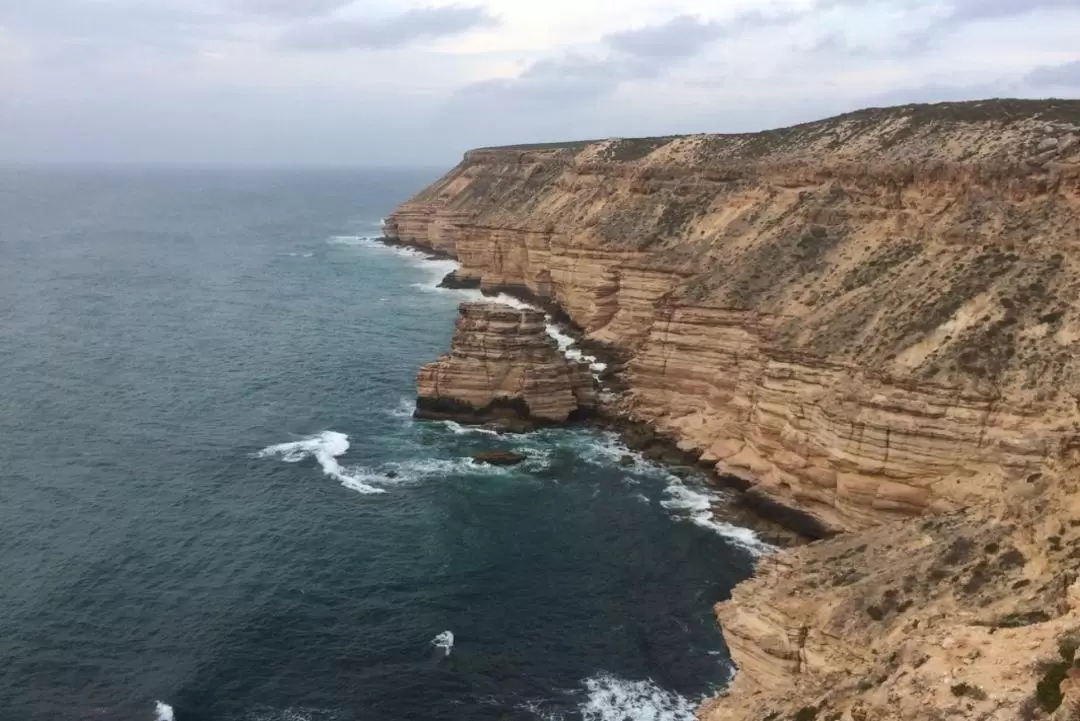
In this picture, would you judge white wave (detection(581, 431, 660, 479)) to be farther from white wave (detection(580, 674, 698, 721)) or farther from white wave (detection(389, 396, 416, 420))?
white wave (detection(580, 674, 698, 721))

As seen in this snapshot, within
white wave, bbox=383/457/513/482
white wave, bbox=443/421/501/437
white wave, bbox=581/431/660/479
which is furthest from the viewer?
white wave, bbox=443/421/501/437

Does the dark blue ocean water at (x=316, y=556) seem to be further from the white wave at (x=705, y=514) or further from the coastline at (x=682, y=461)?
the coastline at (x=682, y=461)

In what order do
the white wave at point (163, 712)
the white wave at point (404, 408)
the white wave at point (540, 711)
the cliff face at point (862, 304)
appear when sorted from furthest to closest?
the white wave at point (404, 408), the cliff face at point (862, 304), the white wave at point (540, 711), the white wave at point (163, 712)

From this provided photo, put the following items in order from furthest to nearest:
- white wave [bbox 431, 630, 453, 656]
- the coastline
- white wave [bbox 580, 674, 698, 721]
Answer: the coastline
white wave [bbox 431, 630, 453, 656]
white wave [bbox 580, 674, 698, 721]

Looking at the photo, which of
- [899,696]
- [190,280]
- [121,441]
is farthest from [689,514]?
[190,280]

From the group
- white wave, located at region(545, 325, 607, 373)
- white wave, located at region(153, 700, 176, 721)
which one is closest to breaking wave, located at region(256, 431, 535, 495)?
white wave, located at region(545, 325, 607, 373)

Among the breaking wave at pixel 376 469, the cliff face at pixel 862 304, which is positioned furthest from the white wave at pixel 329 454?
the cliff face at pixel 862 304
